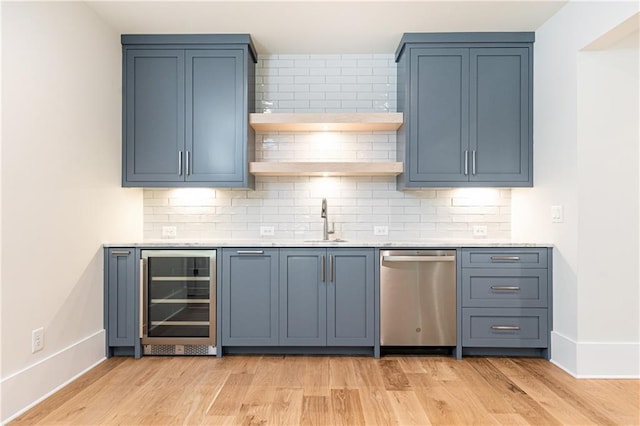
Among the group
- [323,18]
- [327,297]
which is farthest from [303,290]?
[323,18]

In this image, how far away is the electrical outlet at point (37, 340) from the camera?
255cm

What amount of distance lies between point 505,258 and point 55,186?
3.18 m

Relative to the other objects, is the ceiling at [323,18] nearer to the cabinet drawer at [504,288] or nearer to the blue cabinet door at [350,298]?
the blue cabinet door at [350,298]

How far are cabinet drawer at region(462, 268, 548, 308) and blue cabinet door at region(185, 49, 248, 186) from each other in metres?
2.02

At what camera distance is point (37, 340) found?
102 inches

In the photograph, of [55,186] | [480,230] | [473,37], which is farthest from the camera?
[480,230]

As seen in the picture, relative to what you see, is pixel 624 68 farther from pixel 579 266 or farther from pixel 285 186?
pixel 285 186

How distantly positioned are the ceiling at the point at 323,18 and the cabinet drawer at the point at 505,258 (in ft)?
5.83

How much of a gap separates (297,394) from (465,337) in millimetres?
1439

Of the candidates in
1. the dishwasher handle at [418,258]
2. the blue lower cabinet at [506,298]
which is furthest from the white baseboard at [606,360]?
the dishwasher handle at [418,258]

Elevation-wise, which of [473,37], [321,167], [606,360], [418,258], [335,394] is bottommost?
[335,394]

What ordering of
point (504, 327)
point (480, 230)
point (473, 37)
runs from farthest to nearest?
point (480, 230), point (473, 37), point (504, 327)

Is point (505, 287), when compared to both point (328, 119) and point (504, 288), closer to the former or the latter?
point (504, 288)

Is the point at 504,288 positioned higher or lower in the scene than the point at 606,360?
higher
